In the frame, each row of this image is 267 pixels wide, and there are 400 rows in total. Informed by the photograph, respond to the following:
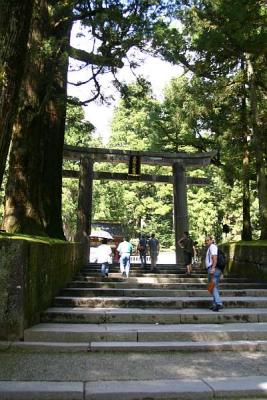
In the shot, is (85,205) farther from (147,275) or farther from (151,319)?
(151,319)

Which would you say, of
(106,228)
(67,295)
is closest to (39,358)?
(67,295)

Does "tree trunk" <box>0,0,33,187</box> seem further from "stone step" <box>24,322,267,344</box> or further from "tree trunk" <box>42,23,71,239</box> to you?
"tree trunk" <box>42,23,71,239</box>

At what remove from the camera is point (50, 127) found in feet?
42.1

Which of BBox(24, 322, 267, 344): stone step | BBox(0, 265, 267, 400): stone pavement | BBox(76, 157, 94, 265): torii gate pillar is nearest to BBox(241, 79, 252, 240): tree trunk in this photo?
BBox(76, 157, 94, 265): torii gate pillar

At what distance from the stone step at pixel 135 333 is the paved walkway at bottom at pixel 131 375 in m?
0.47

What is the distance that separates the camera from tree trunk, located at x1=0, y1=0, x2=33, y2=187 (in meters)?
5.92

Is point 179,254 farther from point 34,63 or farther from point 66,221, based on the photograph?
point 66,221

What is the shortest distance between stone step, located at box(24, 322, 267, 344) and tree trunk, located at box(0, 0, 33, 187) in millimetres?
2705

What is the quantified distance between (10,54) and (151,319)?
494cm

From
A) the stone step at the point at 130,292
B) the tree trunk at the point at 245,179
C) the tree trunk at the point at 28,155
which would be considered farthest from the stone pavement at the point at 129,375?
the tree trunk at the point at 245,179

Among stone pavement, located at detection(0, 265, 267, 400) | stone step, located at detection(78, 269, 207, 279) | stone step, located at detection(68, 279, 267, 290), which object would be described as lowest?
stone pavement, located at detection(0, 265, 267, 400)

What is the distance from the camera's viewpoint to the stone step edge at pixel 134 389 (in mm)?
4953

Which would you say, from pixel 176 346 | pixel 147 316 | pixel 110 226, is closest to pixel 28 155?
pixel 147 316

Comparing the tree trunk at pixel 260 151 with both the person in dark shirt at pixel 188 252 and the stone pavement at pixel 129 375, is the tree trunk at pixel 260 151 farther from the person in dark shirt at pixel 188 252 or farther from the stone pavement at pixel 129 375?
the stone pavement at pixel 129 375
